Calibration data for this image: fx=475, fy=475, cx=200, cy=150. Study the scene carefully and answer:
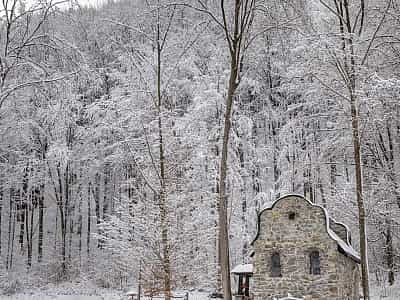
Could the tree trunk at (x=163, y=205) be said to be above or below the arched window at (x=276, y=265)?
above

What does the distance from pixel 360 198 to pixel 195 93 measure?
14.0 m

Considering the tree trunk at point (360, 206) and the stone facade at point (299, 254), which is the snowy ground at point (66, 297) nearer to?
the stone facade at point (299, 254)

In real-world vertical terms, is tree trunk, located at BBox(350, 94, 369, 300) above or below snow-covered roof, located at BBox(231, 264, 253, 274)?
above

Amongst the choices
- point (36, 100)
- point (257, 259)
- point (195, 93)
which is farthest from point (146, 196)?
point (195, 93)

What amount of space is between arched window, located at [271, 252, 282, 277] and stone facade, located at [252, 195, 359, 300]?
0.06 metres

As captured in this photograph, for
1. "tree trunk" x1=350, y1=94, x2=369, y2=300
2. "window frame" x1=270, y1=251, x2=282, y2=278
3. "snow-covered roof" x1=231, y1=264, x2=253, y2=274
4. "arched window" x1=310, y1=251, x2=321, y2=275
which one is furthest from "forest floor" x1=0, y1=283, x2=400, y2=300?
"tree trunk" x1=350, y1=94, x2=369, y2=300

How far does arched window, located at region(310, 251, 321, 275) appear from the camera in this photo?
647 inches

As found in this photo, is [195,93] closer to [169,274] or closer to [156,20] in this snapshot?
[156,20]

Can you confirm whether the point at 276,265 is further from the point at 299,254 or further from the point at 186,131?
the point at 186,131

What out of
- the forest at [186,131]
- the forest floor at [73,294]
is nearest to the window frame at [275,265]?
the forest at [186,131]

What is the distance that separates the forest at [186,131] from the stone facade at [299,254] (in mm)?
1380

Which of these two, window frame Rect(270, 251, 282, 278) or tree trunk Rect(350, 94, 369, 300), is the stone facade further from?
tree trunk Rect(350, 94, 369, 300)

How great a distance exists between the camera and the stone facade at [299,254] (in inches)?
639

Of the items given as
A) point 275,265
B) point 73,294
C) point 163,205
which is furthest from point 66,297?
point 163,205
